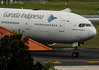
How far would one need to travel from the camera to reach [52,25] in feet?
106

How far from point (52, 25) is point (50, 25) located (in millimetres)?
204

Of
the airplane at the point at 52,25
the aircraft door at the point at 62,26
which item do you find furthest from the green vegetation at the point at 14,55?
the aircraft door at the point at 62,26

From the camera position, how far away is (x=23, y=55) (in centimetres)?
1694

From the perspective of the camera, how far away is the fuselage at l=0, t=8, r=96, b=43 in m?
31.3

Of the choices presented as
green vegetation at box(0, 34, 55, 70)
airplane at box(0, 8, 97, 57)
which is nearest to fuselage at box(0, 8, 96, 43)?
airplane at box(0, 8, 97, 57)

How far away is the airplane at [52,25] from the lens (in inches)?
1232

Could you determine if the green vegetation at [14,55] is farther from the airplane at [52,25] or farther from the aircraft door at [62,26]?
the aircraft door at [62,26]

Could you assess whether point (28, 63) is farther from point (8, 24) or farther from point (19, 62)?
point (8, 24)

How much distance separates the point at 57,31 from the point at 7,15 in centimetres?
517

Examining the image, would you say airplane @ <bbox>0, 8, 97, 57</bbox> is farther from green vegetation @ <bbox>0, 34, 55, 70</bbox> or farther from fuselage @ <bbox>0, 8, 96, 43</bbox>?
green vegetation @ <bbox>0, 34, 55, 70</bbox>

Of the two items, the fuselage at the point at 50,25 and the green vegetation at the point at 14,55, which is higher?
the green vegetation at the point at 14,55

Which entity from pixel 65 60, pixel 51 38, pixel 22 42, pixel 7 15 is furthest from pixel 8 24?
pixel 22 42

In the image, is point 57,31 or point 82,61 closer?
point 82,61

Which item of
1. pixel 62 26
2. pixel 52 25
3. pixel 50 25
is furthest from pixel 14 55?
pixel 50 25
